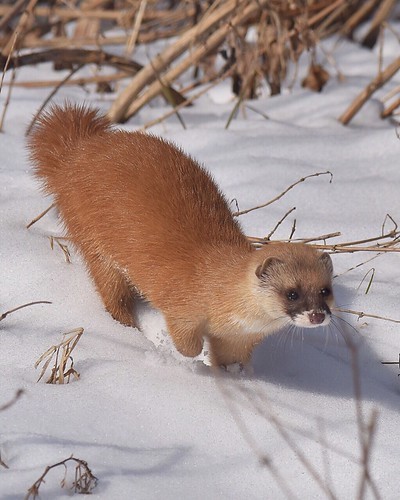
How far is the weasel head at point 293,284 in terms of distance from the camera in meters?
3.16

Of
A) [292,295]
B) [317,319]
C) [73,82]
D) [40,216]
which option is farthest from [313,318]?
[73,82]

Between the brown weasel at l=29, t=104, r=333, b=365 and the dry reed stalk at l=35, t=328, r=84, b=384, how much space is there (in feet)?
1.46

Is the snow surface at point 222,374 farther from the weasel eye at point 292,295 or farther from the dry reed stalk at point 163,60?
the weasel eye at point 292,295

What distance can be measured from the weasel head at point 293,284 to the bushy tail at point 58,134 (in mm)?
1150

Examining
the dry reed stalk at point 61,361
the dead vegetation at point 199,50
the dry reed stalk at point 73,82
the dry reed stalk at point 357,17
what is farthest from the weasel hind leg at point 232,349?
the dry reed stalk at point 357,17

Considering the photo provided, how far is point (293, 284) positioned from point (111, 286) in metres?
0.86

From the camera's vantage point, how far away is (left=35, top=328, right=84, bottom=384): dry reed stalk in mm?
3014

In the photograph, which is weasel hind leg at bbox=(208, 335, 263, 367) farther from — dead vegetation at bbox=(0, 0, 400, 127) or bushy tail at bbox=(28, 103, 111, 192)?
dead vegetation at bbox=(0, 0, 400, 127)

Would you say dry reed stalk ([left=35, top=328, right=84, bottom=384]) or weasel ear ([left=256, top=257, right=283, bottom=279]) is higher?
weasel ear ([left=256, top=257, right=283, bottom=279])

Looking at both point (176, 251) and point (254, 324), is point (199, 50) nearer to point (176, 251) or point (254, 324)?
point (176, 251)

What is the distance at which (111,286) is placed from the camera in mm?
3723

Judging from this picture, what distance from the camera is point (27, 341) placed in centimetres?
327

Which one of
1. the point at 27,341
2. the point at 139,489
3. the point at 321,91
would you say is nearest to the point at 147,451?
the point at 139,489

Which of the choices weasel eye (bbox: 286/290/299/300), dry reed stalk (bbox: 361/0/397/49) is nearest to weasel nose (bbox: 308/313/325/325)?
weasel eye (bbox: 286/290/299/300)
